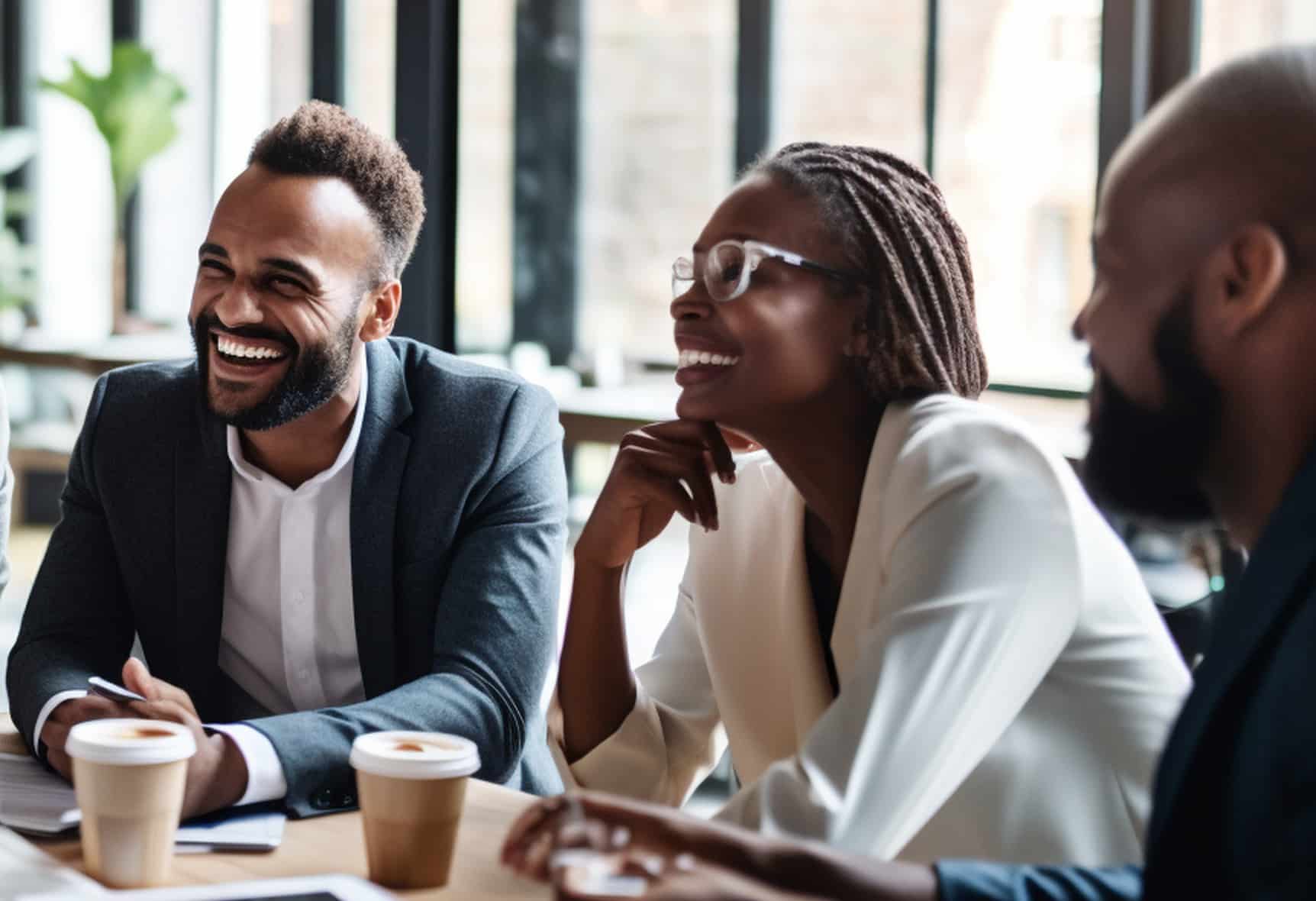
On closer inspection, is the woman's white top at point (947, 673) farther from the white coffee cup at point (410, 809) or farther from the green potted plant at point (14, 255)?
the green potted plant at point (14, 255)

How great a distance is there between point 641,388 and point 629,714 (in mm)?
3311

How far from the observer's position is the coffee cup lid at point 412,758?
1.27 meters

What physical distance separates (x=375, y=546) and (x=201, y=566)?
23cm

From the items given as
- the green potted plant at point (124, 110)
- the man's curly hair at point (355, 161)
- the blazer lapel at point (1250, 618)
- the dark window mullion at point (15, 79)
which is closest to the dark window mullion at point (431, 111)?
the man's curly hair at point (355, 161)

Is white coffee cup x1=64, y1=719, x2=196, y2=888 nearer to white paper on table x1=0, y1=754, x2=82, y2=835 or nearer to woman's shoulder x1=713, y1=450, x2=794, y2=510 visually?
white paper on table x1=0, y1=754, x2=82, y2=835

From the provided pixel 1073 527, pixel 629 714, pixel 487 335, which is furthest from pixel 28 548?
pixel 1073 527

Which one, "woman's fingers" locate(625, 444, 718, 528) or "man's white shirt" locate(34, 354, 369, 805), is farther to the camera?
"man's white shirt" locate(34, 354, 369, 805)

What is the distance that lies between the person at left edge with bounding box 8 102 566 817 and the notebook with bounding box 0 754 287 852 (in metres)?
0.39

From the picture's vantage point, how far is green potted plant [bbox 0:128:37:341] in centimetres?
721

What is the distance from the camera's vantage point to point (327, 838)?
144 cm

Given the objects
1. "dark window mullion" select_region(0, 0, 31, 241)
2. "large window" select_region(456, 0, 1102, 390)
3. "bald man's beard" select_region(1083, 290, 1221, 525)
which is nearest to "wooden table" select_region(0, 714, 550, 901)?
"bald man's beard" select_region(1083, 290, 1221, 525)

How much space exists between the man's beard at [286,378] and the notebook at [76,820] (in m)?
0.64

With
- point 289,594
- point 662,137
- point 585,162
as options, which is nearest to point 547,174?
point 585,162

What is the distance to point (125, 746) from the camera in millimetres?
1248
